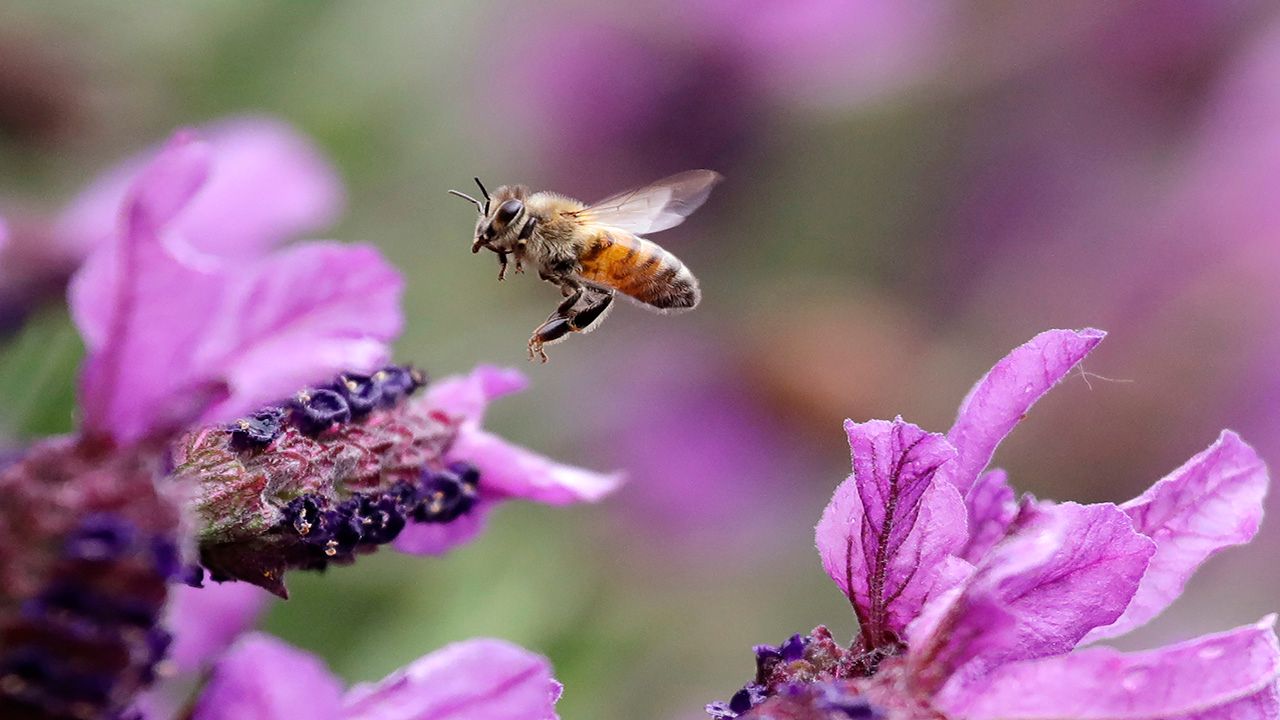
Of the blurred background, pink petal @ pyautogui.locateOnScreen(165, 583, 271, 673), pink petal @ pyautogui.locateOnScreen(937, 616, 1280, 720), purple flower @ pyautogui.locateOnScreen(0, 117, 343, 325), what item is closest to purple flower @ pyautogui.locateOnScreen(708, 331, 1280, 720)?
pink petal @ pyautogui.locateOnScreen(937, 616, 1280, 720)

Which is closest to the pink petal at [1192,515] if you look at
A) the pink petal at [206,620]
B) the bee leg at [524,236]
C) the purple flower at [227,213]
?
the pink petal at [206,620]

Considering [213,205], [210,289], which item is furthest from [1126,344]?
[210,289]

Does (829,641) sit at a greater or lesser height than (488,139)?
lesser

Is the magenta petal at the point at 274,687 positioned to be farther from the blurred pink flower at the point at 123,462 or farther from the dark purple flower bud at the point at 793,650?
the dark purple flower bud at the point at 793,650

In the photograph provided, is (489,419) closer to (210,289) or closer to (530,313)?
(530,313)

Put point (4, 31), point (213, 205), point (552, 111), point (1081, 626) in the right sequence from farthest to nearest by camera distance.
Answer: point (552, 111), point (4, 31), point (213, 205), point (1081, 626)

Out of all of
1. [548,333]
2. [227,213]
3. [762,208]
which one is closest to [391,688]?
[548,333]

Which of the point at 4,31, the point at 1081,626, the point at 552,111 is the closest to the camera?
the point at 1081,626

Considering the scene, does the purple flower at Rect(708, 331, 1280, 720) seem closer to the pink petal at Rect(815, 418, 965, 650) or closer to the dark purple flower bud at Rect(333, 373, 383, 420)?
the pink petal at Rect(815, 418, 965, 650)
